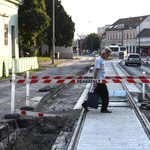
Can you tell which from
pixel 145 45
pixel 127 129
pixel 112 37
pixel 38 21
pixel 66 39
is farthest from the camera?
pixel 112 37

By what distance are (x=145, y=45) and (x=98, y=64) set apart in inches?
3271

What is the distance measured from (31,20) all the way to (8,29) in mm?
4685

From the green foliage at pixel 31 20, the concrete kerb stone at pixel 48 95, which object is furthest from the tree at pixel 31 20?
the concrete kerb stone at pixel 48 95

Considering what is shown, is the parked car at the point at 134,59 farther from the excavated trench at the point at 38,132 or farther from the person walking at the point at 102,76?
the person walking at the point at 102,76

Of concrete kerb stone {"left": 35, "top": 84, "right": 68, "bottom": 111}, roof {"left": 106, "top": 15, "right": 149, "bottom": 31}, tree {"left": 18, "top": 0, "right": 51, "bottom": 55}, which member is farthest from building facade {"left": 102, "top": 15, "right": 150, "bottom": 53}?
concrete kerb stone {"left": 35, "top": 84, "right": 68, "bottom": 111}

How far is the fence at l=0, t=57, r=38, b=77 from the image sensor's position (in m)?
19.5

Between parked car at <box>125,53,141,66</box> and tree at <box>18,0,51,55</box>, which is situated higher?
tree at <box>18,0,51,55</box>

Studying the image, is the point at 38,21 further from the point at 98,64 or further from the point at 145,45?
the point at 145,45

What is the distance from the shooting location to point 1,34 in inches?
981

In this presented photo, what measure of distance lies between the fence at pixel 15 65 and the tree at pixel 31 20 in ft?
16.5

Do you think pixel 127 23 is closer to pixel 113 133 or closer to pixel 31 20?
pixel 31 20

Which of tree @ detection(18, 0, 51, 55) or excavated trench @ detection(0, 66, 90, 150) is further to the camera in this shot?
tree @ detection(18, 0, 51, 55)

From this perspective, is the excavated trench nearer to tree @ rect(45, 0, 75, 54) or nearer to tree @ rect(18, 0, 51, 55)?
tree @ rect(18, 0, 51, 55)

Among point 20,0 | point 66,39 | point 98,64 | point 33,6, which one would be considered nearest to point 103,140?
point 98,64
